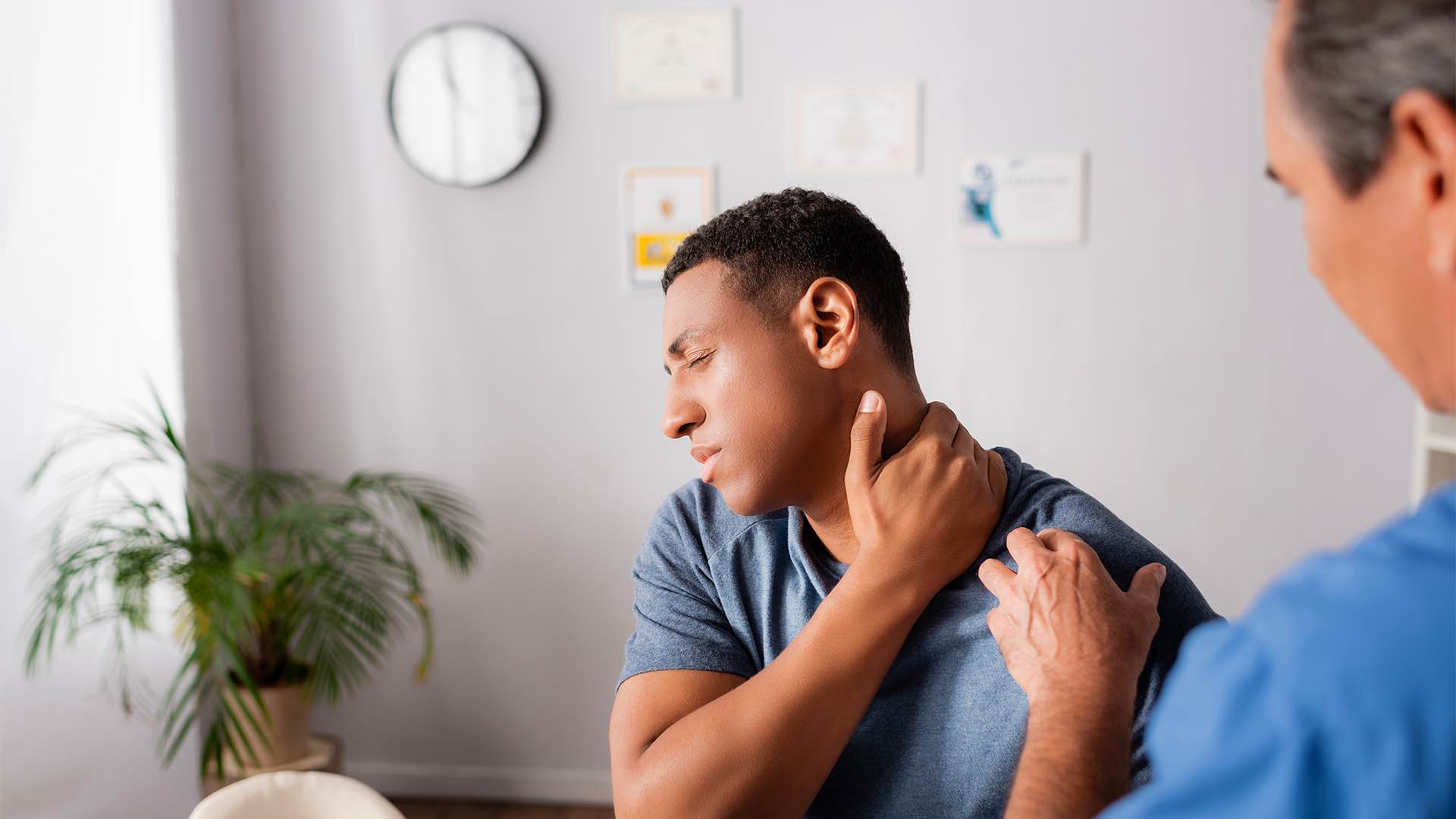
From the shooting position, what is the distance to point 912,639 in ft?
3.72

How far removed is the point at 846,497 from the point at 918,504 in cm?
15

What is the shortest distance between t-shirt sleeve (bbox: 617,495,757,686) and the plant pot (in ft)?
5.08

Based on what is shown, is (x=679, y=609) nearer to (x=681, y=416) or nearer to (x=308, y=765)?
(x=681, y=416)

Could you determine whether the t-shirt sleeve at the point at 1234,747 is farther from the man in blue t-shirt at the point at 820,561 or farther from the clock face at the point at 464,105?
the clock face at the point at 464,105

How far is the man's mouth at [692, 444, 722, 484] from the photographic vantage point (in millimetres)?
1179

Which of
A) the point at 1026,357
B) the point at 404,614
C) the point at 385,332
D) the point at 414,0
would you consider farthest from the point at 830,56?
the point at 404,614

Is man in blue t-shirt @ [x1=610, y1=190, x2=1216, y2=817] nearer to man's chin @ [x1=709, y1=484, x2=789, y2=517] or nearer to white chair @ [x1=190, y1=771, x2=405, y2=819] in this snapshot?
man's chin @ [x1=709, y1=484, x2=789, y2=517]

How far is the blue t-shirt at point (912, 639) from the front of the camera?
42.8 inches

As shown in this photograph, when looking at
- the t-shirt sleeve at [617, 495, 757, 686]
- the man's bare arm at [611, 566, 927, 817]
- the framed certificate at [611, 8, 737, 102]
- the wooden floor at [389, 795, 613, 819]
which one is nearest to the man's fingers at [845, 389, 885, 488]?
the man's bare arm at [611, 566, 927, 817]

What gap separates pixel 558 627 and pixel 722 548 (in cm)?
191

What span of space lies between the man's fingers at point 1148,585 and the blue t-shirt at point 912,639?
43 mm

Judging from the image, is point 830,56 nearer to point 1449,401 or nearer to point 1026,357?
point 1026,357

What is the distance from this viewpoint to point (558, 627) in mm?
3037

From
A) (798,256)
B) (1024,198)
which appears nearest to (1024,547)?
(798,256)
